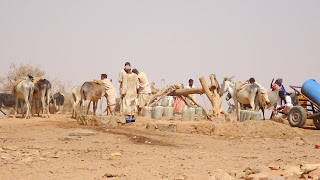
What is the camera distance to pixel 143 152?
847cm

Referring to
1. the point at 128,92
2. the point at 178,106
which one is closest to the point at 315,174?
the point at 128,92

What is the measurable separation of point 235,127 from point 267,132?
0.97 metres

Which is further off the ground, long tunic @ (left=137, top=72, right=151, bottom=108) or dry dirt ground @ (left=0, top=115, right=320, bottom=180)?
long tunic @ (left=137, top=72, right=151, bottom=108)

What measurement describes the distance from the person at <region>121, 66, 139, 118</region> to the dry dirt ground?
2.27 meters

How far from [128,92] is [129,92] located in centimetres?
4

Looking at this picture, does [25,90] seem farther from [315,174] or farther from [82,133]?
[315,174]

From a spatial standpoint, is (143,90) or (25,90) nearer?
(25,90)

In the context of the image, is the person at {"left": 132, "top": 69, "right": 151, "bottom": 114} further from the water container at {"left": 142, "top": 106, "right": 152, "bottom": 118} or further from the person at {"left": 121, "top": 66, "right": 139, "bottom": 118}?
the person at {"left": 121, "top": 66, "right": 139, "bottom": 118}

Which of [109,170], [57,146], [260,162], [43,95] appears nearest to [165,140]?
[57,146]

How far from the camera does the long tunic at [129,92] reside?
15.8m

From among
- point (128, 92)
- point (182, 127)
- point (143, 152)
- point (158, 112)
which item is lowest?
point (143, 152)

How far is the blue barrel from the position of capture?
580 inches

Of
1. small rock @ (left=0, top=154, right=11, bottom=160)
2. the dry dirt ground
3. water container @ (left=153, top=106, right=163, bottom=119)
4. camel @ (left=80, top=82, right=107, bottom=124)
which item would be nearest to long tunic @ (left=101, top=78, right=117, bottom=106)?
camel @ (left=80, top=82, right=107, bottom=124)

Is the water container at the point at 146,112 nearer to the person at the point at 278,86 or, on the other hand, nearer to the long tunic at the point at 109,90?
the long tunic at the point at 109,90
